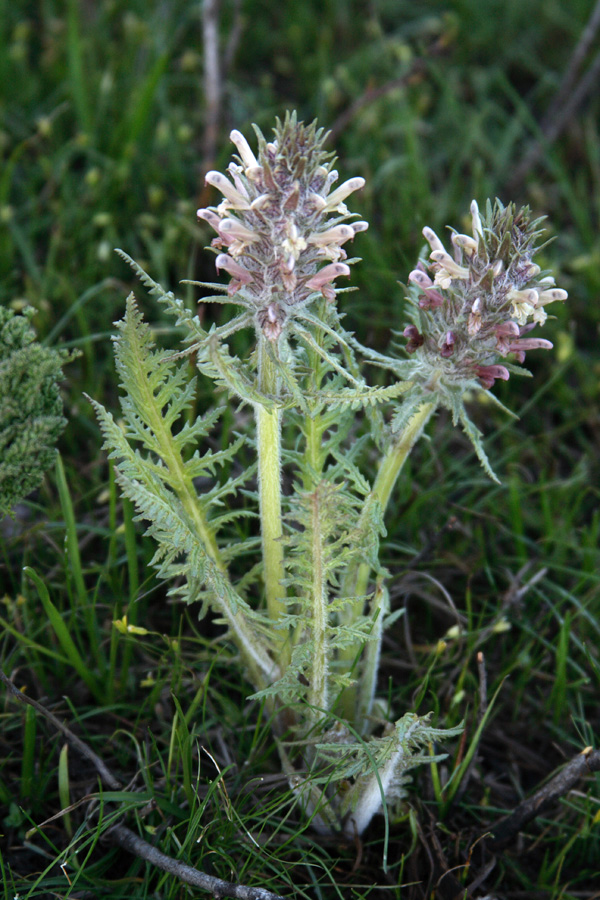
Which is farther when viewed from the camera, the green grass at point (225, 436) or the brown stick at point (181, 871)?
the green grass at point (225, 436)

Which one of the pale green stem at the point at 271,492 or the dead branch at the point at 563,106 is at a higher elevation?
the dead branch at the point at 563,106

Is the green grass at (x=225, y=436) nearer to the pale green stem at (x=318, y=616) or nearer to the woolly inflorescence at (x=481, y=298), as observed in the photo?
the pale green stem at (x=318, y=616)

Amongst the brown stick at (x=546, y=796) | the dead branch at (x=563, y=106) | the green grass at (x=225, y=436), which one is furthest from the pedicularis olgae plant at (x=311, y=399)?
the dead branch at (x=563, y=106)

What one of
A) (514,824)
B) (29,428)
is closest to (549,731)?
(514,824)

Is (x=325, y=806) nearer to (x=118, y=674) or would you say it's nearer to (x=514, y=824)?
(x=514, y=824)

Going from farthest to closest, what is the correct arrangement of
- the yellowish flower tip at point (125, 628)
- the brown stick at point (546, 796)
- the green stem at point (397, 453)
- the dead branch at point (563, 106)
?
the dead branch at point (563, 106)
the yellowish flower tip at point (125, 628)
the green stem at point (397, 453)
the brown stick at point (546, 796)

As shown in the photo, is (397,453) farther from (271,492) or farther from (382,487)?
(271,492)

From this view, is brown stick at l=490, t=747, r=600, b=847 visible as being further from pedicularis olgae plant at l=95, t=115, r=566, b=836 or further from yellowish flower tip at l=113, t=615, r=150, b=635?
yellowish flower tip at l=113, t=615, r=150, b=635

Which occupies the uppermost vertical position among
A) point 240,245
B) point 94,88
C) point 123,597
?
point 94,88
